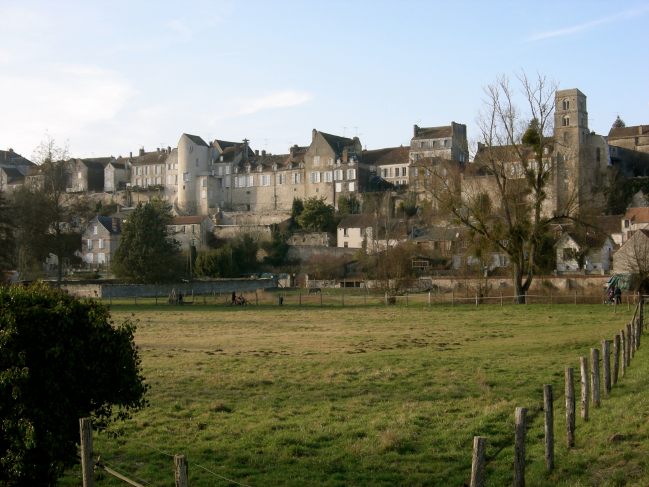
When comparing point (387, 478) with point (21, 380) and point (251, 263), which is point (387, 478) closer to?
point (21, 380)

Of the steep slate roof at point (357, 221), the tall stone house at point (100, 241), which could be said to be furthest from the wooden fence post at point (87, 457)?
the tall stone house at point (100, 241)

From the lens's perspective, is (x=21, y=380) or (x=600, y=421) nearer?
(x=21, y=380)

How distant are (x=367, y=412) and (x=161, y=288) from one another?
1819 inches

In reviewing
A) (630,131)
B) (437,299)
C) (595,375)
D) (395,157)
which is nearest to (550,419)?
(595,375)

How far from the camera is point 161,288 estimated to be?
5603 cm

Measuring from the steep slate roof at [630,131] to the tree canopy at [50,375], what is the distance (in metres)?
103

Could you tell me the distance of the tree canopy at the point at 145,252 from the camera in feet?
182

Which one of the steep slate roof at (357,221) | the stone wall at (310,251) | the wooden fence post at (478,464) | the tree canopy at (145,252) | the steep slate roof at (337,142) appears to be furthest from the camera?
the steep slate roof at (337,142)

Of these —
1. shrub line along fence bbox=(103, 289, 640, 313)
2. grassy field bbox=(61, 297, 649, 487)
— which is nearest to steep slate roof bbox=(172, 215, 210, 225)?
shrub line along fence bbox=(103, 289, 640, 313)

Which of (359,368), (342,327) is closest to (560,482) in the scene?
(359,368)

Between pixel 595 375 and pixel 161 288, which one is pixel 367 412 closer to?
pixel 595 375

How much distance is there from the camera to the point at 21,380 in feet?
25.5

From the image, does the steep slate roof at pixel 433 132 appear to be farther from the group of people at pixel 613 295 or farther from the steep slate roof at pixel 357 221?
the group of people at pixel 613 295

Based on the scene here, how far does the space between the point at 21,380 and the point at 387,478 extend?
15.8 feet
